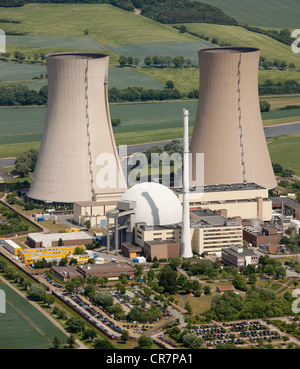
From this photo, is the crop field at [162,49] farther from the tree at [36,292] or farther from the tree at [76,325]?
the tree at [76,325]

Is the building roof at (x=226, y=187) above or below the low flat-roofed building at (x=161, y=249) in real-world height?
above

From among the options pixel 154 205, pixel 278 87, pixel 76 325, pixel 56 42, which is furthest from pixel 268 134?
pixel 76 325

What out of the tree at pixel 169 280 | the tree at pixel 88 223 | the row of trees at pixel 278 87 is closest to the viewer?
the tree at pixel 169 280

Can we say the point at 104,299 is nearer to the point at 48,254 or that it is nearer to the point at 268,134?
the point at 48,254

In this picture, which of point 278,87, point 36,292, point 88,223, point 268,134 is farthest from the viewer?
point 278,87

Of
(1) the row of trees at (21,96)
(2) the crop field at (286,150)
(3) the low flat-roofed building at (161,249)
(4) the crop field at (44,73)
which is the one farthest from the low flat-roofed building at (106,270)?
(4) the crop field at (44,73)
